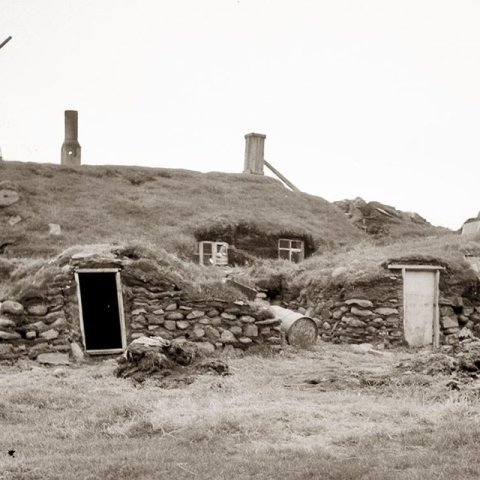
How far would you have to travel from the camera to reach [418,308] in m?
18.2

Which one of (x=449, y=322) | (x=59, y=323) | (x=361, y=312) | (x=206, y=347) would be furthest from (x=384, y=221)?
(x=59, y=323)

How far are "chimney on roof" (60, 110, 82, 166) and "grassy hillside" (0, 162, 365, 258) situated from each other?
388 centimetres

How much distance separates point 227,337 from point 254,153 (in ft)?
87.2

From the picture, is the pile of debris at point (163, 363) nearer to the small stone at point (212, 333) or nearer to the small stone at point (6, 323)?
the small stone at point (212, 333)

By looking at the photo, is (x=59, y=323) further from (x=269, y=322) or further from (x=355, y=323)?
(x=355, y=323)

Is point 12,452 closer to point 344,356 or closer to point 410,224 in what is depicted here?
point 344,356

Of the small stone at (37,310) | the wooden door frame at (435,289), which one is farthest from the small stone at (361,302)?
the small stone at (37,310)

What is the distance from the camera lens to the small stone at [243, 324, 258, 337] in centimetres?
1458

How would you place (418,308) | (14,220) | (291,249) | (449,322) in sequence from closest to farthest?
(418,308), (449,322), (14,220), (291,249)

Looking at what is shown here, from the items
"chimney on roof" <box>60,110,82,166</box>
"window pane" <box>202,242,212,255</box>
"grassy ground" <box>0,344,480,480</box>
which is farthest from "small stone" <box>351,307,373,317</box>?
"chimney on roof" <box>60,110,82,166</box>

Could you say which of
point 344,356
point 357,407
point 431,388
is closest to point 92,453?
point 357,407

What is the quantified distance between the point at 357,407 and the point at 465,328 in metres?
10.6

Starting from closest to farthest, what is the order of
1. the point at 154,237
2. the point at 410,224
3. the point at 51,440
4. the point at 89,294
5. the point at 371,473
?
the point at 371,473
the point at 51,440
the point at 89,294
the point at 154,237
the point at 410,224

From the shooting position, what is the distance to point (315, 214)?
34188mm
